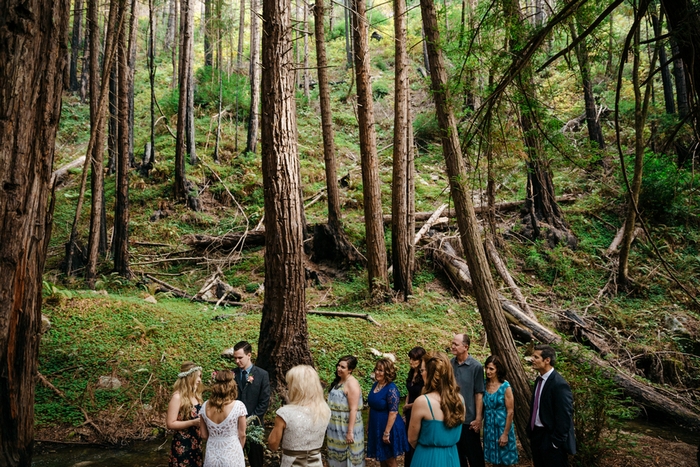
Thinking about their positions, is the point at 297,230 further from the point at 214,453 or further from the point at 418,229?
the point at 418,229

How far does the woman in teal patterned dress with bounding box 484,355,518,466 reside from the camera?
490 centimetres

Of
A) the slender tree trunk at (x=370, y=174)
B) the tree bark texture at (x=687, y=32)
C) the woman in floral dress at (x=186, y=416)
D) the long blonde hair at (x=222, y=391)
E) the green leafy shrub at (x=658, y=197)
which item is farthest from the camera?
the green leafy shrub at (x=658, y=197)

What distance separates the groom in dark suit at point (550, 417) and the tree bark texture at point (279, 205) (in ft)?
11.1

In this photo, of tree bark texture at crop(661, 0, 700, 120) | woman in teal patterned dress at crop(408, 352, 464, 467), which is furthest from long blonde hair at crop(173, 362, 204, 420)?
tree bark texture at crop(661, 0, 700, 120)

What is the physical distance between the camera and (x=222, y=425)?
4.04 meters

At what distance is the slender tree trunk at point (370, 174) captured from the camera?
11.3 meters

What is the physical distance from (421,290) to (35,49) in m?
9.98

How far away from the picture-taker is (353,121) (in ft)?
83.4

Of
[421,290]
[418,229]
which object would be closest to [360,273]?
[421,290]

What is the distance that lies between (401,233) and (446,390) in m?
7.98

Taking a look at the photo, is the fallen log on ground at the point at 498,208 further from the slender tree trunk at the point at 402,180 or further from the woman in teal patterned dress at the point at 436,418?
the woman in teal patterned dress at the point at 436,418

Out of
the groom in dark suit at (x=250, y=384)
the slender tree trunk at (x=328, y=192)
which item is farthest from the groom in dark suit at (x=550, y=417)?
the slender tree trunk at (x=328, y=192)

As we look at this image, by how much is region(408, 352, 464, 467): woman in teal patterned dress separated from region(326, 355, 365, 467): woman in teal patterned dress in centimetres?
83

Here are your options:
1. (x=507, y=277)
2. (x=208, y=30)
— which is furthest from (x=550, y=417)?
(x=208, y=30)
